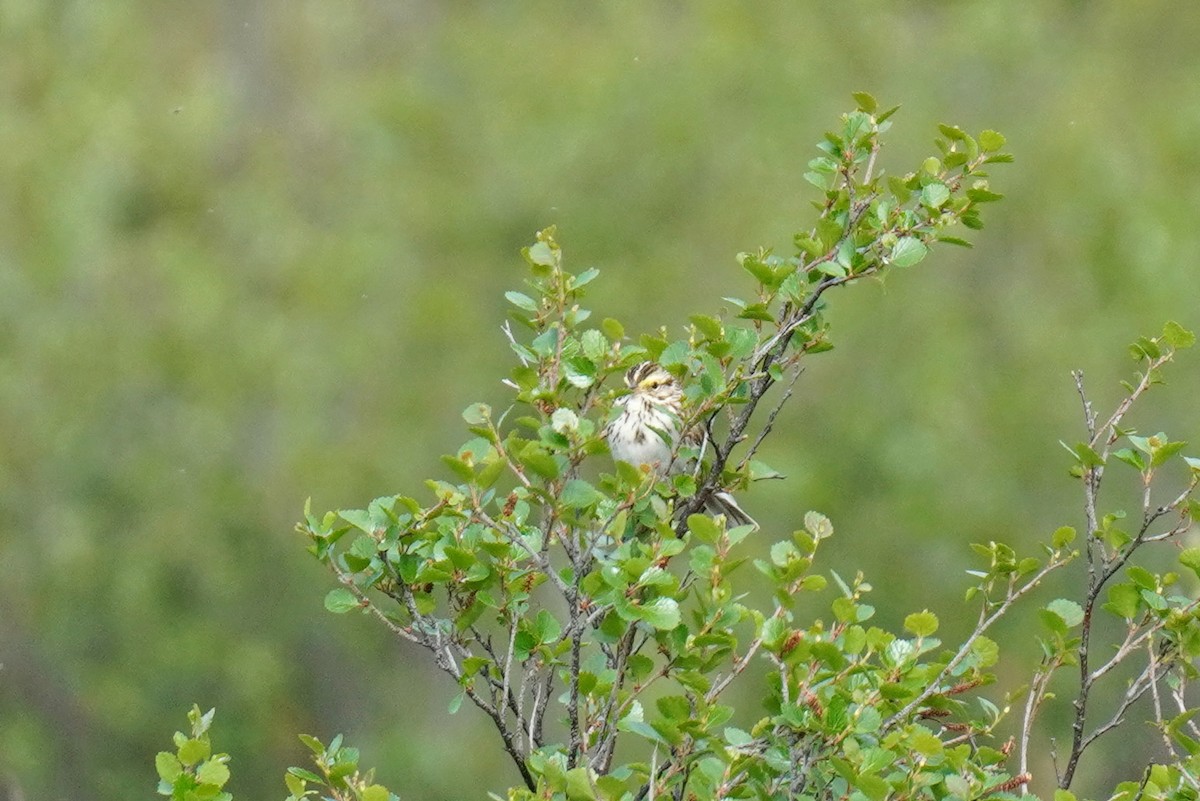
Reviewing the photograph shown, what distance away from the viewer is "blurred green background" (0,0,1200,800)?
69.5 feet

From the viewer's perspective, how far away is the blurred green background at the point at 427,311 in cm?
2119

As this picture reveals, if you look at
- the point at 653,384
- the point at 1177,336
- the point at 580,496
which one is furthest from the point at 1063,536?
the point at 653,384

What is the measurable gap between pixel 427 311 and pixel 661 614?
18208 mm

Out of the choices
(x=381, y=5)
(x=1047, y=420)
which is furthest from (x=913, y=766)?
(x=381, y=5)

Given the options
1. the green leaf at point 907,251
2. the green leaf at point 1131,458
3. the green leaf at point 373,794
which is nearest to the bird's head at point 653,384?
the green leaf at point 907,251

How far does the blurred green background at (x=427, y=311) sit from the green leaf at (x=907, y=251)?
49.6 feet

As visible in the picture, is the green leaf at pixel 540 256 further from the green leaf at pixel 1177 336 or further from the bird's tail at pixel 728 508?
the bird's tail at pixel 728 508

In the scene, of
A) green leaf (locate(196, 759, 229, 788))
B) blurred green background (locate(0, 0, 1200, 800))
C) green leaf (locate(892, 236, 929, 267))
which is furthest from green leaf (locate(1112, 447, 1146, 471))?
blurred green background (locate(0, 0, 1200, 800))

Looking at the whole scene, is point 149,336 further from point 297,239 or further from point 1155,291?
point 1155,291

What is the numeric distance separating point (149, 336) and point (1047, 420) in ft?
33.5

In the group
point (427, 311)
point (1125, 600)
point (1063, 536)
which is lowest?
point (1125, 600)

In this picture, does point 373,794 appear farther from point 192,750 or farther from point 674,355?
point 674,355

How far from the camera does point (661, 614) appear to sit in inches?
178

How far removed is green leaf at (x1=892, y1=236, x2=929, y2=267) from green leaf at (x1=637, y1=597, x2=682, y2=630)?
1.25 metres
